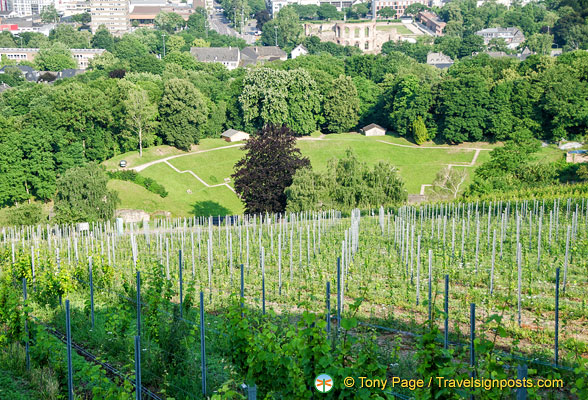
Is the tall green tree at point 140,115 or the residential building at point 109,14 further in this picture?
the residential building at point 109,14

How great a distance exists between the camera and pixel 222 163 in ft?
193

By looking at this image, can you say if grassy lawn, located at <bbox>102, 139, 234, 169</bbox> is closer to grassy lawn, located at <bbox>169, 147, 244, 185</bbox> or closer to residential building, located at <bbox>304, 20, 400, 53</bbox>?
grassy lawn, located at <bbox>169, 147, 244, 185</bbox>

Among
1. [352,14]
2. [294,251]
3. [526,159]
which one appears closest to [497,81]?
[526,159]

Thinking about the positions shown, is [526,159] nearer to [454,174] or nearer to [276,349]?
[454,174]

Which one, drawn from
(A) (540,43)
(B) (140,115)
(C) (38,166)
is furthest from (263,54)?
(C) (38,166)

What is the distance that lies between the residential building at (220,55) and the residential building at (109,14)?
214 feet

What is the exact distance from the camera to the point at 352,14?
198125 mm

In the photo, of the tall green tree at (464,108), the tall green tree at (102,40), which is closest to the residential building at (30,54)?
the tall green tree at (102,40)

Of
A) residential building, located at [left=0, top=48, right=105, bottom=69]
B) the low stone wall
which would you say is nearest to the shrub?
the low stone wall

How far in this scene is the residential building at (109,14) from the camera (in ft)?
604

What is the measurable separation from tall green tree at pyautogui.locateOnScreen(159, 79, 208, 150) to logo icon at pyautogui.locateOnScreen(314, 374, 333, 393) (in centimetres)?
5461

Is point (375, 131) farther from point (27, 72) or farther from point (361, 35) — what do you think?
point (361, 35)

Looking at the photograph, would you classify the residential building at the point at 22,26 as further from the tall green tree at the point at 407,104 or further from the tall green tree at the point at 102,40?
the tall green tree at the point at 407,104

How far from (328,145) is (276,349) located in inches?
2210
